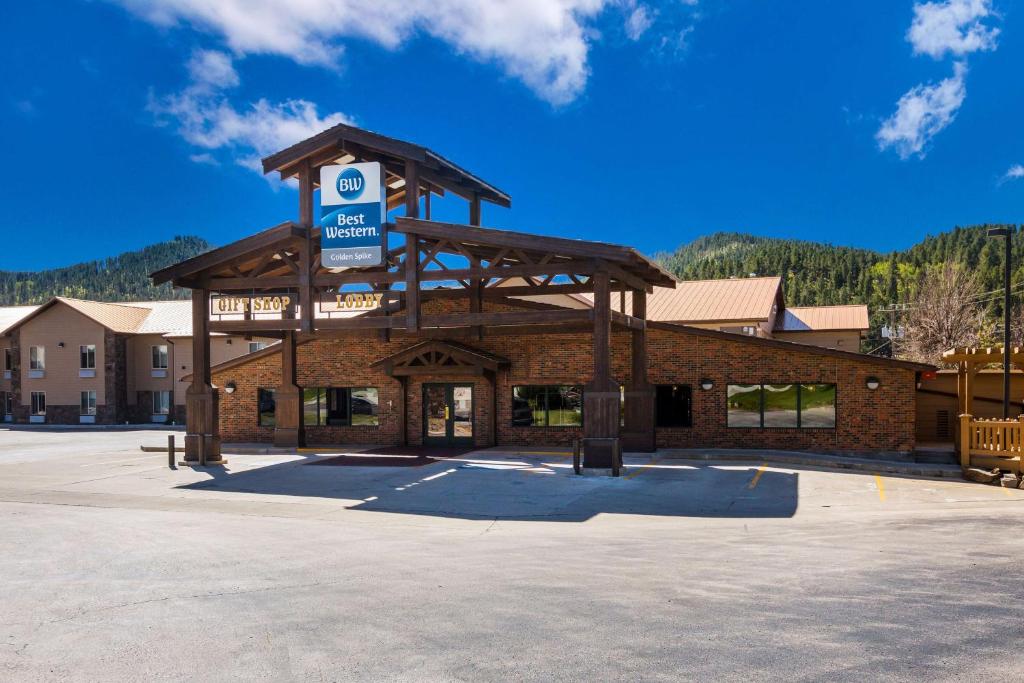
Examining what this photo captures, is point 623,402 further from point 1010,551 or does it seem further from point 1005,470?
point 1010,551

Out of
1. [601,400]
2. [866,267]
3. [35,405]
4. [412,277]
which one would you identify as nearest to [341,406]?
[412,277]

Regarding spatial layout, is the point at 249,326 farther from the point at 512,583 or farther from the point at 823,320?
the point at 823,320

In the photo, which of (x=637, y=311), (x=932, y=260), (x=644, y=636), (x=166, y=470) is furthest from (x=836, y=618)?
(x=932, y=260)

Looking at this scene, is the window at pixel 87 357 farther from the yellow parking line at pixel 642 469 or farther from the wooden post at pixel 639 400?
the yellow parking line at pixel 642 469

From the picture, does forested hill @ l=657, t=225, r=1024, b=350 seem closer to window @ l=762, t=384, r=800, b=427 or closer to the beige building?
the beige building

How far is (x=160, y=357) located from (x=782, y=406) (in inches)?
1534

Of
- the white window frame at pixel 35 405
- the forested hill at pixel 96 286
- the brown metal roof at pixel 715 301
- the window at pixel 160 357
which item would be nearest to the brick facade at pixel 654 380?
the brown metal roof at pixel 715 301

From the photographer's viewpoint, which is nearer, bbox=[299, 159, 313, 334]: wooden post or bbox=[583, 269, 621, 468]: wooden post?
bbox=[583, 269, 621, 468]: wooden post

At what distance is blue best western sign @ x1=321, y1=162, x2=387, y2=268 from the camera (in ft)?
64.5

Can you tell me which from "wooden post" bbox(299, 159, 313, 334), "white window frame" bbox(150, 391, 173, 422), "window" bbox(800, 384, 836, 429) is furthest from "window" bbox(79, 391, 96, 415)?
"window" bbox(800, 384, 836, 429)

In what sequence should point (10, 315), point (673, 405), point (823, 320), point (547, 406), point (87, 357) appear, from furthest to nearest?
point (10, 315), point (87, 357), point (823, 320), point (547, 406), point (673, 405)

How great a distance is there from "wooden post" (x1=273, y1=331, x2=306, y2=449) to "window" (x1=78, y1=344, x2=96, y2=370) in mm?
28825

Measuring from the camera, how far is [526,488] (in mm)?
15969

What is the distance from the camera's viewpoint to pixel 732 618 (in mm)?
6801
